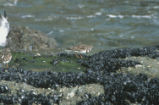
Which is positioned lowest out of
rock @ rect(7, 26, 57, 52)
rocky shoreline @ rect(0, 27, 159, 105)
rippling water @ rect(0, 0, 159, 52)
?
rippling water @ rect(0, 0, 159, 52)

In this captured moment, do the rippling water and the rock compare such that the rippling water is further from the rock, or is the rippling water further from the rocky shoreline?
the rocky shoreline

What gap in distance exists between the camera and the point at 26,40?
60.5ft

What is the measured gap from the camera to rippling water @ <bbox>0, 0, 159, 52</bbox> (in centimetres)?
2330

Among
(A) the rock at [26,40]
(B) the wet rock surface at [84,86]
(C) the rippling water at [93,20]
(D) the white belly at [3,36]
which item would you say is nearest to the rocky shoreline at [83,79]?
(B) the wet rock surface at [84,86]

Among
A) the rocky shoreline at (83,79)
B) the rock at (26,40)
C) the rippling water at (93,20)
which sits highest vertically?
the rocky shoreline at (83,79)

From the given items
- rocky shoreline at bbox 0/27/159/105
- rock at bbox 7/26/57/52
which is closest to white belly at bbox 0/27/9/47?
rock at bbox 7/26/57/52

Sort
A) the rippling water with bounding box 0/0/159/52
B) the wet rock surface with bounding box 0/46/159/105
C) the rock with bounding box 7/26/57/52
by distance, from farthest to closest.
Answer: the rippling water with bounding box 0/0/159/52
the rock with bounding box 7/26/57/52
the wet rock surface with bounding box 0/46/159/105

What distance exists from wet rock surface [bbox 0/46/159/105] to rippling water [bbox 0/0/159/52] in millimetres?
11128

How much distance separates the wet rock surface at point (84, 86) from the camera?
826 centimetres

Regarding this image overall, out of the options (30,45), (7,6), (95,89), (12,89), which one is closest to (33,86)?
(12,89)

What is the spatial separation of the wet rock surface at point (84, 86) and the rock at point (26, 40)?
7828mm

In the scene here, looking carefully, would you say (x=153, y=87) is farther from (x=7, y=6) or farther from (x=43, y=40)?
(x=7, y=6)

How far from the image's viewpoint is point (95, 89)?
348 inches

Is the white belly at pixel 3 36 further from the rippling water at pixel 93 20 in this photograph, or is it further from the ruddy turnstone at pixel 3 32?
the rippling water at pixel 93 20
